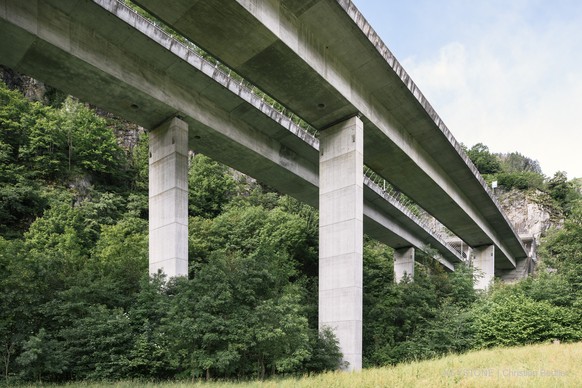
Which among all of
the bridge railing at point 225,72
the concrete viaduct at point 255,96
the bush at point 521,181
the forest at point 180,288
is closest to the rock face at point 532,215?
the bush at point 521,181

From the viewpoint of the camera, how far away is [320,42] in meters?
15.7

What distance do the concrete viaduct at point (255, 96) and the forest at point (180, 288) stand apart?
2.42 m

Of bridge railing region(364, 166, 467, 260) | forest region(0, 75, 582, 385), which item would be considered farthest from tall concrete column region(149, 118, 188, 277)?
bridge railing region(364, 166, 467, 260)

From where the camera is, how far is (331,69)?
1634 centimetres

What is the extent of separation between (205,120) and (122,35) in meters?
4.83

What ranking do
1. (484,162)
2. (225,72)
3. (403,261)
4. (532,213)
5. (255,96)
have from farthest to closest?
(484,162) < (532,213) < (403,261) < (225,72) < (255,96)

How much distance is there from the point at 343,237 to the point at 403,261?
25.8m

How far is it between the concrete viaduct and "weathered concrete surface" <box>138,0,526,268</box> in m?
0.05

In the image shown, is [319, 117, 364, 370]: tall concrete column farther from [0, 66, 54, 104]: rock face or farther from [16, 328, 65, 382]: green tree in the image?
[0, 66, 54, 104]: rock face

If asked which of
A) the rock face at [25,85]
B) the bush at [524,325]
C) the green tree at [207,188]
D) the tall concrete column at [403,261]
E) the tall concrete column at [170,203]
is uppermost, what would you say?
the rock face at [25,85]

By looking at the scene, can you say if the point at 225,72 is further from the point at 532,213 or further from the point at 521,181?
the point at 521,181

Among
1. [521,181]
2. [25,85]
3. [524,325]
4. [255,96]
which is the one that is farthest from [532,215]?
[25,85]

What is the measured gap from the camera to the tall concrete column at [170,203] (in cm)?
1750

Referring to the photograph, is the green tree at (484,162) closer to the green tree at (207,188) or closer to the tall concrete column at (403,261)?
the tall concrete column at (403,261)
